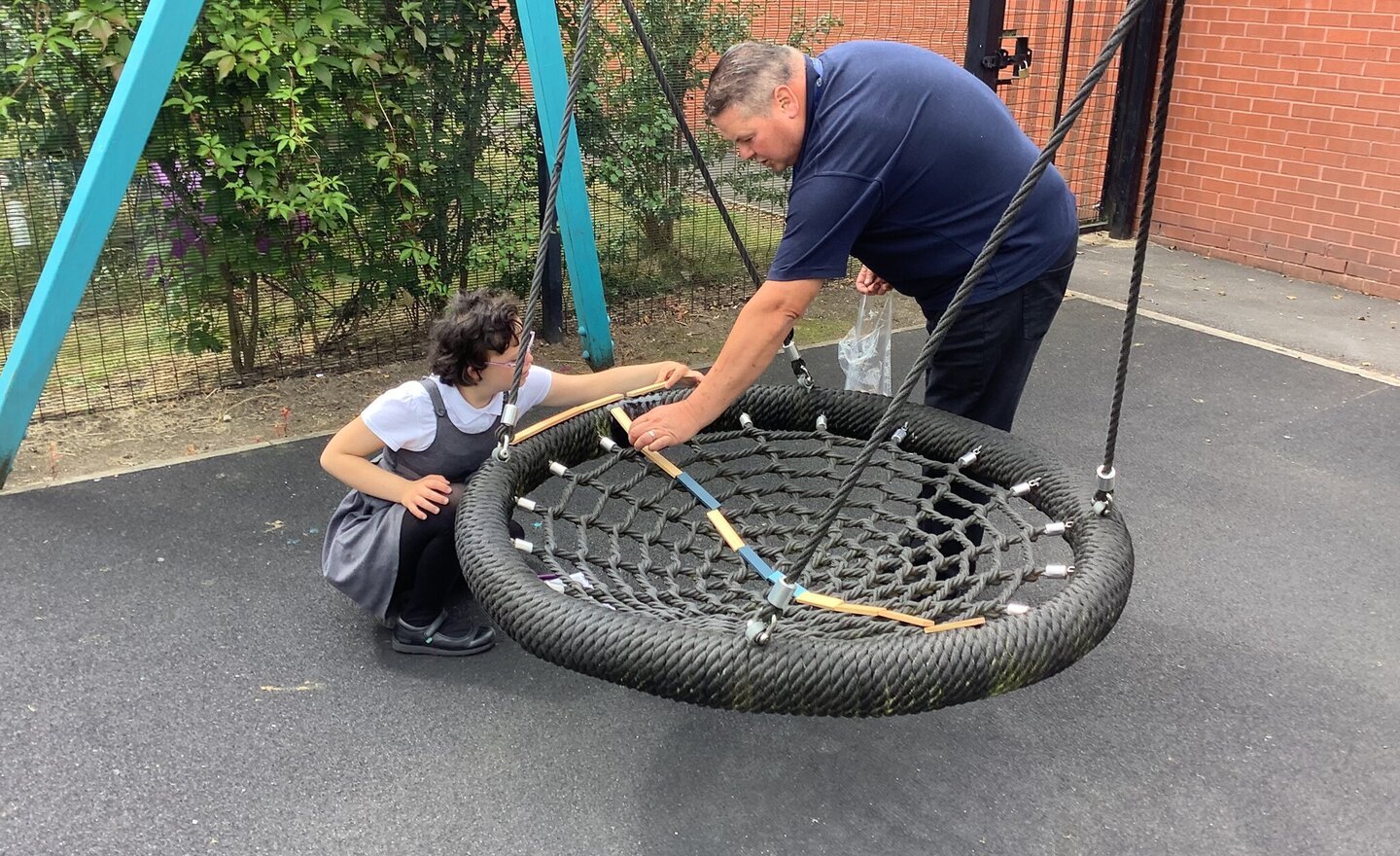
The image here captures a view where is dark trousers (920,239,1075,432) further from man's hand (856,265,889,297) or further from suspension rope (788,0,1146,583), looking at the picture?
suspension rope (788,0,1146,583)

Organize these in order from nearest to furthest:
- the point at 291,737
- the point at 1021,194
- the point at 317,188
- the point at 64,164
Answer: the point at 1021,194 < the point at 291,737 < the point at 64,164 < the point at 317,188

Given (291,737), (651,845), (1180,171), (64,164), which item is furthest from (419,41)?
(1180,171)

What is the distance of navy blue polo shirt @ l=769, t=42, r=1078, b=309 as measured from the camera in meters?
1.94

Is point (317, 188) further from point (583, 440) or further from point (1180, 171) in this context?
point (1180, 171)

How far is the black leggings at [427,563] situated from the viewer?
2325 millimetres

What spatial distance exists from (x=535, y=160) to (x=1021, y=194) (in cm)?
329

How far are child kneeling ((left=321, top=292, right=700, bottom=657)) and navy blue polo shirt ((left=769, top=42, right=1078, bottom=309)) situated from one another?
25.0 inches

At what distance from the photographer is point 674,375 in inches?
99.0

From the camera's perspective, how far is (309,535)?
3008 millimetres

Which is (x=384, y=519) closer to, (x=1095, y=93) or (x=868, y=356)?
(x=868, y=356)

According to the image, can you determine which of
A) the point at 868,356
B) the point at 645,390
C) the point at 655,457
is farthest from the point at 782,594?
the point at 868,356

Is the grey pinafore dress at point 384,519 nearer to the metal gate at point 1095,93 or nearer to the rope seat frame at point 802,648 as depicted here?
the rope seat frame at point 802,648

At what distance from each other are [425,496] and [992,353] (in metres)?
1.29

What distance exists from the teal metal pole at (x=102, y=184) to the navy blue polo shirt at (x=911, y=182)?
1.91 m
